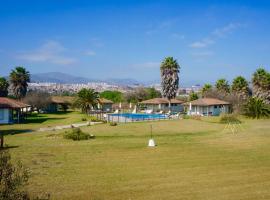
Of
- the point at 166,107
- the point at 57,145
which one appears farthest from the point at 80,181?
the point at 166,107

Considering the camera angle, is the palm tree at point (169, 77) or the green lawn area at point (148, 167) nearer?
the green lawn area at point (148, 167)

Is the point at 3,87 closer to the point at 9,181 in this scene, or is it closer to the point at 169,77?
the point at 169,77

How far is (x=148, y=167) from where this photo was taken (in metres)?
20.6

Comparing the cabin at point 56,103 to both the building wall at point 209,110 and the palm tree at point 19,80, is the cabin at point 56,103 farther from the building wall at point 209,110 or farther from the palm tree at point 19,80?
the building wall at point 209,110

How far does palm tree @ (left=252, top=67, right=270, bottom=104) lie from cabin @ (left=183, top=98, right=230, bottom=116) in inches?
262

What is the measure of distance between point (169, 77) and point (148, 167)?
60.8 m

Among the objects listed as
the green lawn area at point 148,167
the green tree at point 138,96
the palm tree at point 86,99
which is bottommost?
the green lawn area at point 148,167

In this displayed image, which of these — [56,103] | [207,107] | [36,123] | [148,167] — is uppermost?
[56,103]

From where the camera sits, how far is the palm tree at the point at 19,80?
74188 mm

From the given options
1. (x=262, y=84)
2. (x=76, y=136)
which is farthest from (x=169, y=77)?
(x=76, y=136)

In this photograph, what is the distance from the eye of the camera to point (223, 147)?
92.2ft

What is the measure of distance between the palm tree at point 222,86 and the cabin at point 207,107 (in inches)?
422

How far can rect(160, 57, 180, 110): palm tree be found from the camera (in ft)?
263

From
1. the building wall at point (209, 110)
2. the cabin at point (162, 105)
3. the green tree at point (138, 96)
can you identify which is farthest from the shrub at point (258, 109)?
the green tree at point (138, 96)
